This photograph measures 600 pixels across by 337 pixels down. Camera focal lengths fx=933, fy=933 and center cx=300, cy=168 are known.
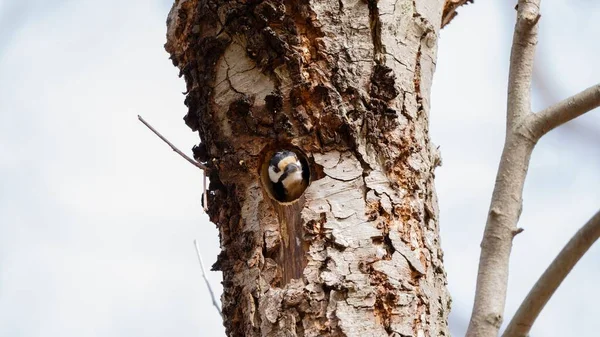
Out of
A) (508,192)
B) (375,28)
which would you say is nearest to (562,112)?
(508,192)

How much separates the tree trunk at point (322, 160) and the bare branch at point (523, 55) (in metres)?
0.22

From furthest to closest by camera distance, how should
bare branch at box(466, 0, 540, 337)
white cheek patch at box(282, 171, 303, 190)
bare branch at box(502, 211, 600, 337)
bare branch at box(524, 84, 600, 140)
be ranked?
white cheek patch at box(282, 171, 303, 190) → bare branch at box(524, 84, 600, 140) → bare branch at box(466, 0, 540, 337) → bare branch at box(502, 211, 600, 337)

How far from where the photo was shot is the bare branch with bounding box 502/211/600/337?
61.7 inches

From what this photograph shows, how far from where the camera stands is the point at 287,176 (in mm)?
2072

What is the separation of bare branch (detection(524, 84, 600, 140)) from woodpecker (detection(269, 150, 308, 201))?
50 centimetres

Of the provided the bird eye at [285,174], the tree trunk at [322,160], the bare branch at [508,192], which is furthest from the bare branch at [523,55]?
the bird eye at [285,174]

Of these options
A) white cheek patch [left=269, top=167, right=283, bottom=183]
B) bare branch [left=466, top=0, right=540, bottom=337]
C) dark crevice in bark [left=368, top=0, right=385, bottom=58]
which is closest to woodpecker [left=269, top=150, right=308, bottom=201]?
white cheek patch [left=269, top=167, right=283, bottom=183]

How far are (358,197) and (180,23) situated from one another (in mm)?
637

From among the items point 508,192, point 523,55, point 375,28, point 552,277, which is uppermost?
point 375,28

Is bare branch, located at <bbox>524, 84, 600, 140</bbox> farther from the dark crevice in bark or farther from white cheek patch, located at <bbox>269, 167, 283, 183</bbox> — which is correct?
white cheek patch, located at <bbox>269, 167, 283, 183</bbox>

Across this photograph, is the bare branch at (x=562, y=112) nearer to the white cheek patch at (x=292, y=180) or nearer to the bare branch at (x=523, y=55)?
the bare branch at (x=523, y=55)

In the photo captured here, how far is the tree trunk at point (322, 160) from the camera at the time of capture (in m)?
1.92

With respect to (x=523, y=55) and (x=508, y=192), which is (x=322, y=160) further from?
(x=523, y=55)

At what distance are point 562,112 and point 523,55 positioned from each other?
8.3 inches
